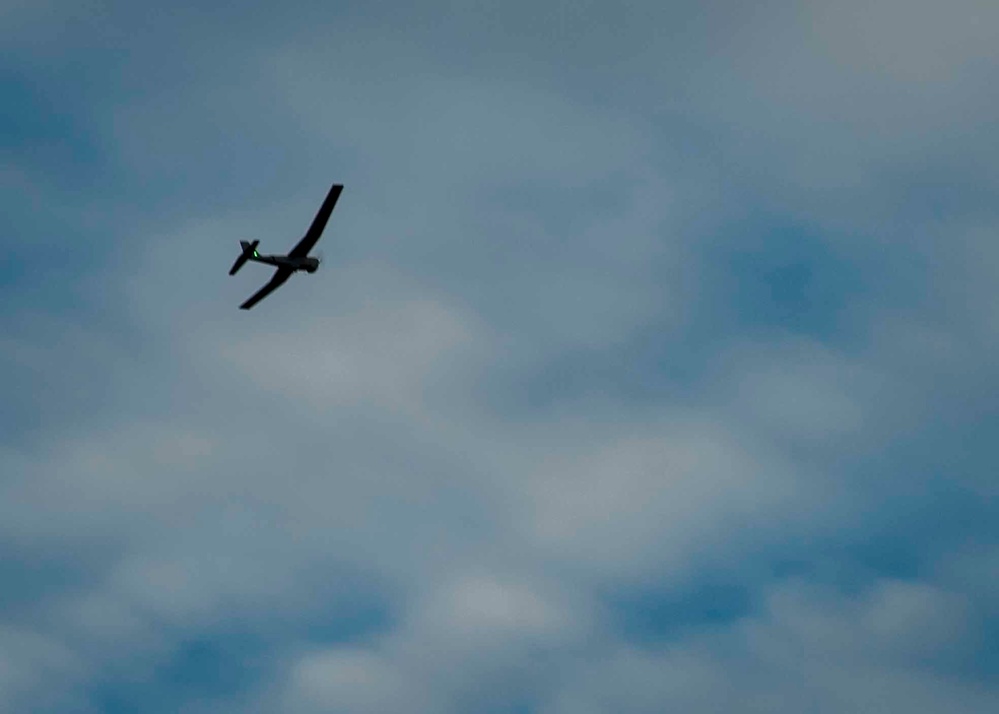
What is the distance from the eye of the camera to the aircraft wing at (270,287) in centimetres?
11906

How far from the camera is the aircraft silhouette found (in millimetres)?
115188

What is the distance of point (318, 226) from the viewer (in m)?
116

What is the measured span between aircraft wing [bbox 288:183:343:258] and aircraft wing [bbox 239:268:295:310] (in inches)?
63.7

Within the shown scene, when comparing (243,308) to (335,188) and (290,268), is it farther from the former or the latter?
(335,188)

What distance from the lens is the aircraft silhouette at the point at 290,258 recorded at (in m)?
115

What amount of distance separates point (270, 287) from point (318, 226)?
7.20m

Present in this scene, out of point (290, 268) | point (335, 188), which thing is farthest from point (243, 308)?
point (335, 188)

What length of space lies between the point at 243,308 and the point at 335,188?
13.7 metres

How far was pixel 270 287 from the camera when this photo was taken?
4697 inches

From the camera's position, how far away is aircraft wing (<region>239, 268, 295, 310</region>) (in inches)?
4688

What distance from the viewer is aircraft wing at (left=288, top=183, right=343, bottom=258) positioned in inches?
4471

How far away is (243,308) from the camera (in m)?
118

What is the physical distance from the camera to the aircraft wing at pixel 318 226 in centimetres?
11356

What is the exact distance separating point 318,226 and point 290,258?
4145mm
